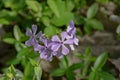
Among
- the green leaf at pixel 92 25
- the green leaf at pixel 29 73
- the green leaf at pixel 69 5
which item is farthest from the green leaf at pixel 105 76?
the green leaf at pixel 69 5

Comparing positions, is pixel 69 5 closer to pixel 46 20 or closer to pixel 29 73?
pixel 46 20

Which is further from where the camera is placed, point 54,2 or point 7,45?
point 7,45

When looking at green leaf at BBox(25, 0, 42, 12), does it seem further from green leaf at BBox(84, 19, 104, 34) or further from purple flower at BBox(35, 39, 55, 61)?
purple flower at BBox(35, 39, 55, 61)

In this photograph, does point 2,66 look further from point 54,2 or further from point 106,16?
point 106,16

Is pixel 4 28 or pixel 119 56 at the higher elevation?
pixel 4 28

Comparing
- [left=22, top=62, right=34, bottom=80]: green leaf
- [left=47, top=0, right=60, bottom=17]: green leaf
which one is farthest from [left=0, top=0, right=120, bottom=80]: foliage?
[left=22, top=62, right=34, bottom=80]: green leaf

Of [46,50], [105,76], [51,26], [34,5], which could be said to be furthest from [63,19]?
[46,50]

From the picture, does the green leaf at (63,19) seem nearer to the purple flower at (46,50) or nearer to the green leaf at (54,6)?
the green leaf at (54,6)

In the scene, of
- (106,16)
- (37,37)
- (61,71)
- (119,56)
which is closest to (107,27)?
(106,16)
